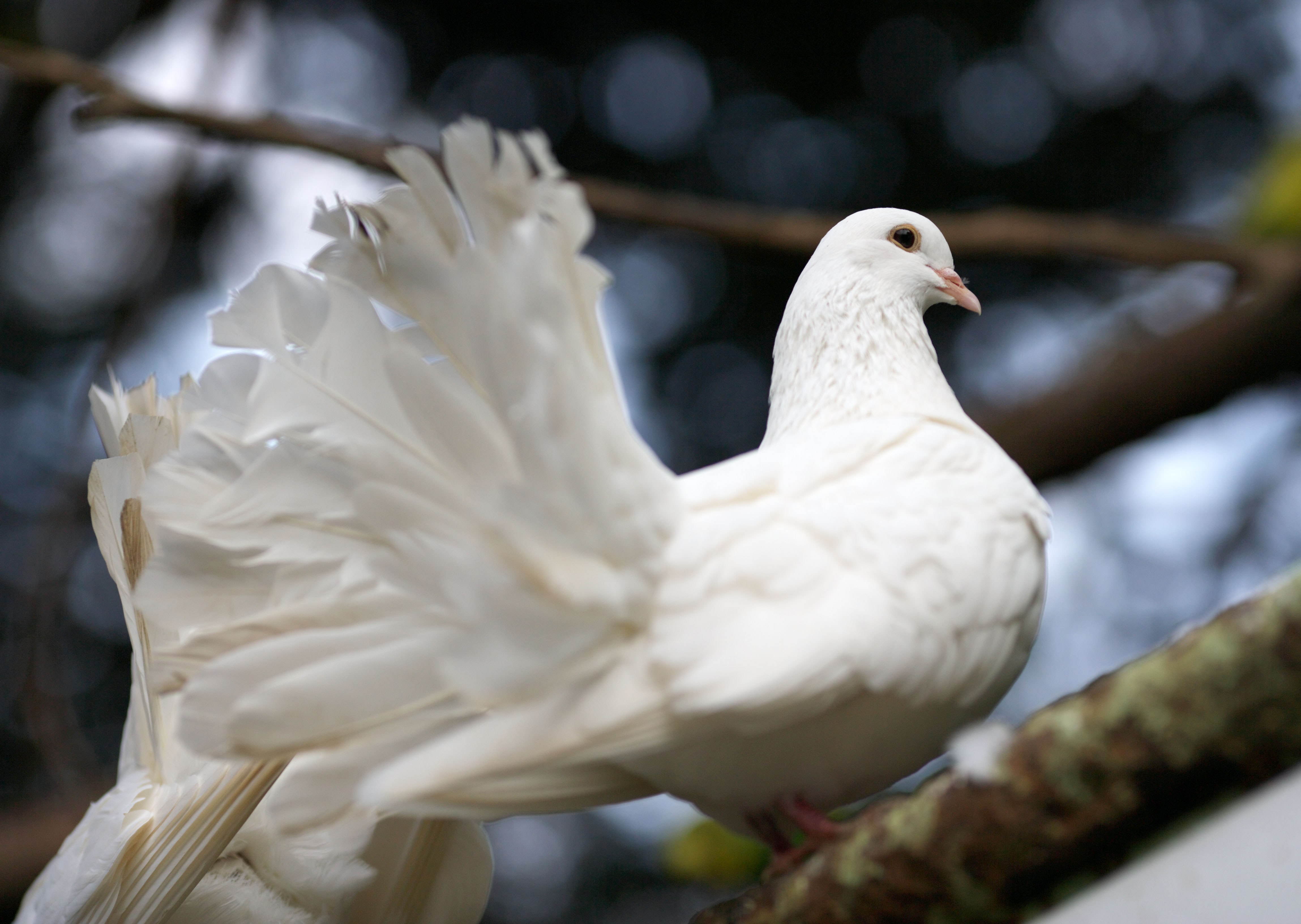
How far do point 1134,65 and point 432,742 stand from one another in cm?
522

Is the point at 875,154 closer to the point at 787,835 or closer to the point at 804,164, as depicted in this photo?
the point at 804,164

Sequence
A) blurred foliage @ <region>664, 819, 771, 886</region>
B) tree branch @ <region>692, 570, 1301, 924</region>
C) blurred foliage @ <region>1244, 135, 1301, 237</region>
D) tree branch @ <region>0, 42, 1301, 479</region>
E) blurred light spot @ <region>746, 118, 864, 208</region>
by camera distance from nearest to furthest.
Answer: tree branch @ <region>692, 570, 1301, 924</region>, blurred foliage @ <region>664, 819, 771, 886</region>, tree branch @ <region>0, 42, 1301, 479</region>, blurred foliage @ <region>1244, 135, 1301, 237</region>, blurred light spot @ <region>746, 118, 864, 208</region>

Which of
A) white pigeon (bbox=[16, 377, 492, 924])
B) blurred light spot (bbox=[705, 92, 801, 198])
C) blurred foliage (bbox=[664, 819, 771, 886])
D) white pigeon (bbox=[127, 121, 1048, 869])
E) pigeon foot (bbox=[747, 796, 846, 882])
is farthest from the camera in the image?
blurred light spot (bbox=[705, 92, 801, 198])

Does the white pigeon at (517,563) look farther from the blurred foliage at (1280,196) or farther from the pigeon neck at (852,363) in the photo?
the blurred foliage at (1280,196)

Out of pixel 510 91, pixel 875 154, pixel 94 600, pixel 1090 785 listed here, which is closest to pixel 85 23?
pixel 510 91

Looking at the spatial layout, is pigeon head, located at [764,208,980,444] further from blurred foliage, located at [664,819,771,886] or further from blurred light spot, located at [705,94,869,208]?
blurred light spot, located at [705,94,869,208]

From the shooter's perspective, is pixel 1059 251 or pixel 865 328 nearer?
pixel 865 328

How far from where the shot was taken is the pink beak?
2305 mm

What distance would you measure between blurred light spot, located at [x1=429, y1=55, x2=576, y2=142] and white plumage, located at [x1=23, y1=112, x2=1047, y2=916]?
3939 millimetres

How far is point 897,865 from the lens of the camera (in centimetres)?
132

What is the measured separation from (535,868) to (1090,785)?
546 centimetres

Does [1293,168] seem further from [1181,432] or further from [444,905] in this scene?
[444,905]

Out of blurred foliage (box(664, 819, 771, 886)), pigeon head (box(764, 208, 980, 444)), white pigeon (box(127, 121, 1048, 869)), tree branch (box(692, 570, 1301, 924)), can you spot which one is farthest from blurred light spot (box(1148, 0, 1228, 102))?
tree branch (box(692, 570, 1301, 924))

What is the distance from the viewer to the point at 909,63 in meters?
5.34
